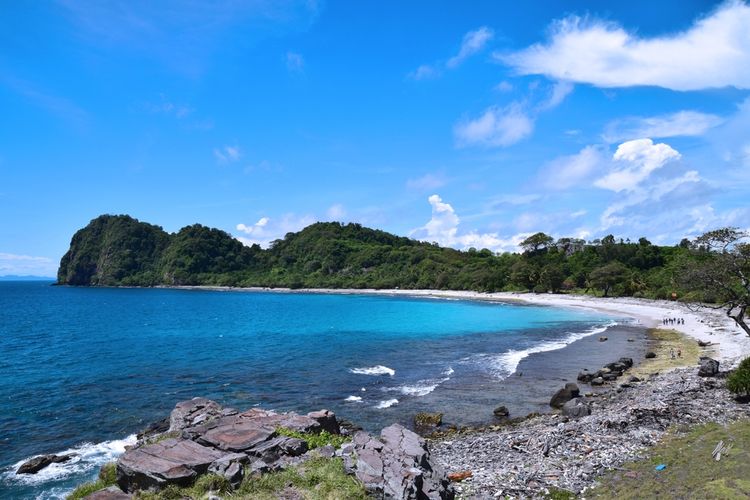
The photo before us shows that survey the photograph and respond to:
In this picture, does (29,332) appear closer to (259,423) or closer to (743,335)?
(259,423)

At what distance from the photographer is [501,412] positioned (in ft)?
89.2

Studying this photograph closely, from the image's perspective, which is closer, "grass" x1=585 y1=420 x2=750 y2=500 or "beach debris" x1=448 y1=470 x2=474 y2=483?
"grass" x1=585 y1=420 x2=750 y2=500

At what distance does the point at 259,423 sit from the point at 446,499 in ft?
22.9

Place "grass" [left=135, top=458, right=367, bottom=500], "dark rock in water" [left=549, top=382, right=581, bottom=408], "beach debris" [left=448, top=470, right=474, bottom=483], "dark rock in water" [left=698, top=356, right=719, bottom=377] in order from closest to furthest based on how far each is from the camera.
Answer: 1. "grass" [left=135, top=458, right=367, bottom=500]
2. "beach debris" [left=448, top=470, right=474, bottom=483]
3. "dark rock in water" [left=549, top=382, right=581, bottom=408]
4. "dark rock in water" [left=698, top=356, right=719, bottom=377]

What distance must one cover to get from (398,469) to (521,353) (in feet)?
127

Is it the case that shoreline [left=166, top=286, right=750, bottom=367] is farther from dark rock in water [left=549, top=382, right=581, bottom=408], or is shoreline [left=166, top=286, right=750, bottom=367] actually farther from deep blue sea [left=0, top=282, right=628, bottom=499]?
dark rock in water [left=549, top=382, right=581, bottom=408]

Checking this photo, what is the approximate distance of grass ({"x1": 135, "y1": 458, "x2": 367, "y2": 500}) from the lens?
11898 millimetres

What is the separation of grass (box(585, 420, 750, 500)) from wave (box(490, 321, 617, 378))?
20.2 metres

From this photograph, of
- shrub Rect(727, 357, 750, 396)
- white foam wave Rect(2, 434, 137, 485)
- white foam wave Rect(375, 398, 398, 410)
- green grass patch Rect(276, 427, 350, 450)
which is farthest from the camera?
white foam wave Rect(375, 398, 398, 410)

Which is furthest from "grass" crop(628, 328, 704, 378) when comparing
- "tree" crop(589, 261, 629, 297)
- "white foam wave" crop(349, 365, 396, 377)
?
"tree" crop(589, 261, 629, 297)

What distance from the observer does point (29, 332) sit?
227ft

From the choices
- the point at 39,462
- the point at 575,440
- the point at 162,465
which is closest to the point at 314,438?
the point at 162,465

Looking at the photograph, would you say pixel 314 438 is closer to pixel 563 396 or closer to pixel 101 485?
pixel 101 485

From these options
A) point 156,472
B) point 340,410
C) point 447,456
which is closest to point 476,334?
point 340,410
